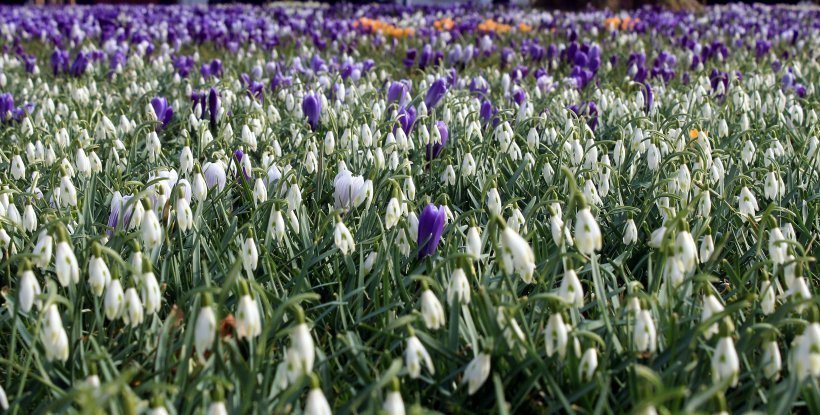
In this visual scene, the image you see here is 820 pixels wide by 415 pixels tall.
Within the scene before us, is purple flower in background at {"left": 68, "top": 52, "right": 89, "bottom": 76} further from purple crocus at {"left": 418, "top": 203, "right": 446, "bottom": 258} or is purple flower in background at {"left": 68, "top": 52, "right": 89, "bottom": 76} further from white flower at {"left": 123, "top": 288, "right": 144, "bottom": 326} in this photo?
white flower at {"left": 123, "top": 288, "right": 144, "bottom": 326}

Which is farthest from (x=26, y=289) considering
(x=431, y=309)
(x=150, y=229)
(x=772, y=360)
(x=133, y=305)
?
(x=772, y=360)

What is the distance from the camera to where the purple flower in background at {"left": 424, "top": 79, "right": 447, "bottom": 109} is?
5.37 m

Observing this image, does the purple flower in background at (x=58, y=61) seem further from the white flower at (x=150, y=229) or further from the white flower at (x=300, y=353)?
the white flower at (x=300, y=353)

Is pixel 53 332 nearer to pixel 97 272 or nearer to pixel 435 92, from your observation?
pixel 97 272

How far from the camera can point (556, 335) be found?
85.2 inches

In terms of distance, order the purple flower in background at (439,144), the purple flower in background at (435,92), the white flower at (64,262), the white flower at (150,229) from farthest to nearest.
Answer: the purple flower in background at (435,92) < the purple flower in background at (439,144) < the white flower at (150,229) < the white flower at (64,262)

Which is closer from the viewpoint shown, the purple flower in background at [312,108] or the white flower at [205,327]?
the white flower at [205,327]

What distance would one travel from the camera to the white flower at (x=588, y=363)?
219cm

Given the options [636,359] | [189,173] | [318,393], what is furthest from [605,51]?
[318,393]

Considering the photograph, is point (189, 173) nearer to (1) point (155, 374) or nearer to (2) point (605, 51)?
(1) point (155, 374)

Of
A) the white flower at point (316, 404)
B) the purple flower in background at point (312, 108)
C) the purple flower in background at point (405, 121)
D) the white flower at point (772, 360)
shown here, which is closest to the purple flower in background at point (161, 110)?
the purple flower in background at point (312, 108)

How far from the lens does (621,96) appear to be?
17.7 feet

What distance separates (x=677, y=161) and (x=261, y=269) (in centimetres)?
204

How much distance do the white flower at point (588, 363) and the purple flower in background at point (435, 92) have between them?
3.33 metres
